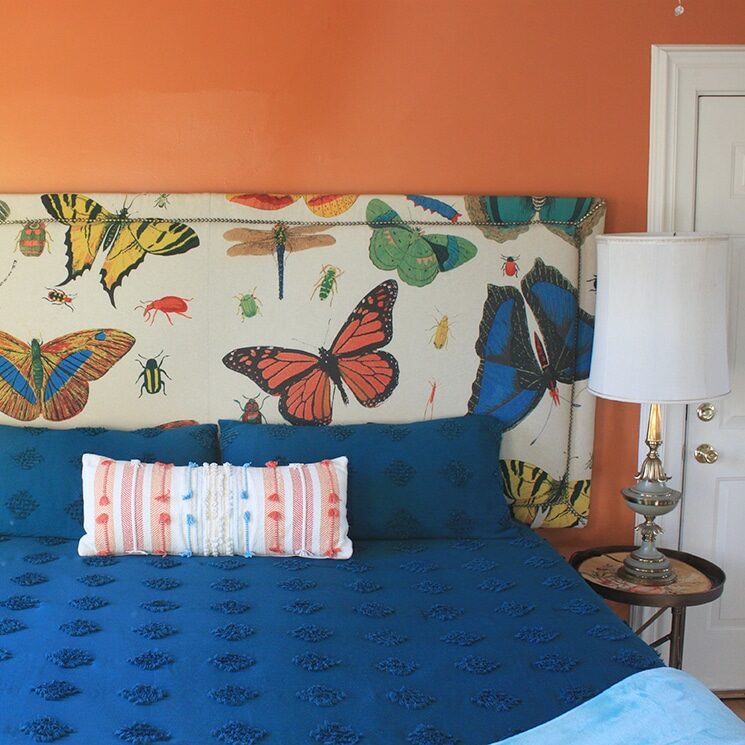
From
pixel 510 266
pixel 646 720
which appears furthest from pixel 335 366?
pixel 646 720

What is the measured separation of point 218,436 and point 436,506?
672 millimetres

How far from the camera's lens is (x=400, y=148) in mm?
3023

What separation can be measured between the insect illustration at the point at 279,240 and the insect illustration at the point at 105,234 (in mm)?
146

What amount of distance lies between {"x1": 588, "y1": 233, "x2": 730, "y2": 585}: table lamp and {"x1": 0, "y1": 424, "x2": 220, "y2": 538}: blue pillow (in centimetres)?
118

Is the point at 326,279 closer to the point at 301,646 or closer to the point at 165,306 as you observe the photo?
the point at 165,306

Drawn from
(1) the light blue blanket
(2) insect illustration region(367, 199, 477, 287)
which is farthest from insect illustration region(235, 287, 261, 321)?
(1) the light blue blanket

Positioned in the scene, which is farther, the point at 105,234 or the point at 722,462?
the point at 722,462

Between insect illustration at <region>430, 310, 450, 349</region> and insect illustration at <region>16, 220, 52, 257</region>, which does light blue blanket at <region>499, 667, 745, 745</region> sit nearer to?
insect illustration at <region>430, 310, 450, 349</region>

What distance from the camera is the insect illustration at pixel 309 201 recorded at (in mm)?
2945

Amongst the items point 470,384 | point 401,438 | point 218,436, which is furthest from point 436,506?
point 218,436

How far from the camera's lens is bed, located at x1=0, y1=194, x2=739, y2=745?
2.49 meters

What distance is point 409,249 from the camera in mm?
2984

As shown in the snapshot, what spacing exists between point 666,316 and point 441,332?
0.65m

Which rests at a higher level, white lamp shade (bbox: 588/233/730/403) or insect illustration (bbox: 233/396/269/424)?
white lamp shade (bbox: 588/233/730/403)
